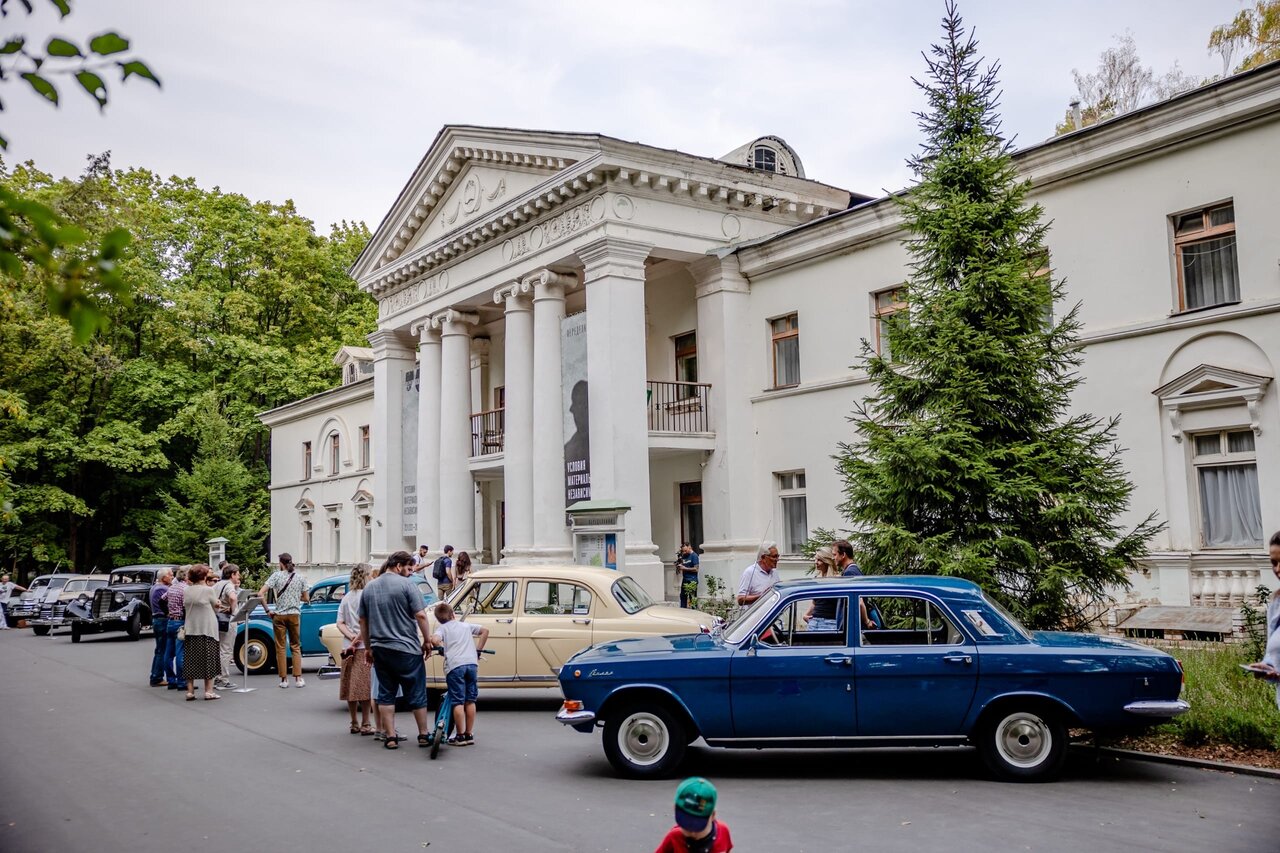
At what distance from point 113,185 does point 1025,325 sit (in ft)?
140

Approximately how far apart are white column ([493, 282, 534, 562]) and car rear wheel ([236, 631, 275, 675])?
9.84m

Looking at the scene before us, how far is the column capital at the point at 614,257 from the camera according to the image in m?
25.0

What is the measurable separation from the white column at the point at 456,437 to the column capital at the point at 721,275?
877 centimetres

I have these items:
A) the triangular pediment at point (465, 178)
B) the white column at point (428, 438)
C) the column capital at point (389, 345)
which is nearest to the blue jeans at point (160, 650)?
the triangular pediment at point (465, 178)

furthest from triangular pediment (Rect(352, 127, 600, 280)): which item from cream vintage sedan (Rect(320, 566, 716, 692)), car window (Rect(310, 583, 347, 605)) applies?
cream vintage sedan (Rect(320, 566, 716, 692))

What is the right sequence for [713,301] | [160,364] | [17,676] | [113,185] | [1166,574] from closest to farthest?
[1166,574] → [17,676] → [713,301] → [113,185] → [160,364]

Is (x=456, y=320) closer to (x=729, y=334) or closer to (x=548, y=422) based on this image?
(x=548, y=422)

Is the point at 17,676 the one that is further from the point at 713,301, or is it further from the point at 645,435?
the point at 713,301

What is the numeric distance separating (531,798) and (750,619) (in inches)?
92.7

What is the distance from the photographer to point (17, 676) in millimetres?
18391

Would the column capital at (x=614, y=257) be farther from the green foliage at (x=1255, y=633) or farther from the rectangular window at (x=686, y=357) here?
the green foliage at (x=1255, y=633)

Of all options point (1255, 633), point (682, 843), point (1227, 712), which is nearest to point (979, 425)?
point (1255, 633)

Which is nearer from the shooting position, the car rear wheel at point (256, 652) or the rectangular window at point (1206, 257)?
the rectangular window at point (1206, 257)

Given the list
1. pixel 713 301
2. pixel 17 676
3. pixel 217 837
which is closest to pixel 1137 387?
pixel 713 301
